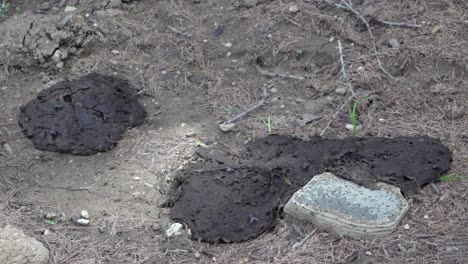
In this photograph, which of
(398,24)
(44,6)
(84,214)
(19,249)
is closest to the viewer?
(19,249)

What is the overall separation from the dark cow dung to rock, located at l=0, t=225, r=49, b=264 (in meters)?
0.86

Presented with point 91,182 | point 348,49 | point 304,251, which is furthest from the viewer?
point 348,49

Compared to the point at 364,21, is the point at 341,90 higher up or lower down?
lower down

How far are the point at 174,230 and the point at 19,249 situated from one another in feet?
2.39

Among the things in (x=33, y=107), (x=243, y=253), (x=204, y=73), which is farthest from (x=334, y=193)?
(x=33, y=107)

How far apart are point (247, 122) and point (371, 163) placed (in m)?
0.88

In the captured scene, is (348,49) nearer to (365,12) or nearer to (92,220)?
(365,12)

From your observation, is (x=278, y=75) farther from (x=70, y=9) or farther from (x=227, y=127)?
(x=70, y=9)

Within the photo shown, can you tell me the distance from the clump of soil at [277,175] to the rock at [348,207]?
0.07 m

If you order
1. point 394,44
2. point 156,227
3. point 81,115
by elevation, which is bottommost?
point 156,227

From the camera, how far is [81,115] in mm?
A: 3992

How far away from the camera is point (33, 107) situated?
414 centimetres

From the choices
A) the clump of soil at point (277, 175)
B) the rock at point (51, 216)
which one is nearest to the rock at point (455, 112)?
the clump of soil at point (277, 175)

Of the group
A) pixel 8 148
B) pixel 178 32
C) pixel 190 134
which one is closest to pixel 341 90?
pixel 190 134
